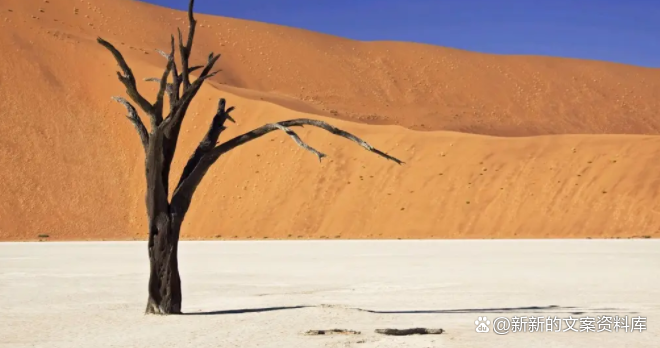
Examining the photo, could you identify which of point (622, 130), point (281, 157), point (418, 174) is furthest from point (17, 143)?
point (622, 130)

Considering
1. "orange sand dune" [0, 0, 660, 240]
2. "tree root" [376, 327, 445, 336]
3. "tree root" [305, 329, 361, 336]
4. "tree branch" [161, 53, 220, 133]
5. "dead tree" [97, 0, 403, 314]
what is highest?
"orange sand dune" [0, 0, 660, 240]

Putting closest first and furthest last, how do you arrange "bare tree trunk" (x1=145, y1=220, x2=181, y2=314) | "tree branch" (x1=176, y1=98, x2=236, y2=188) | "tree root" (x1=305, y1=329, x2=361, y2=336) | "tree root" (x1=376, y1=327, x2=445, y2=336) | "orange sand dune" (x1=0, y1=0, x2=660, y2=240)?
"tree root" (x1=376, y1=327, x2=445, y2=336)
"tree root" (x1=305, y1=329, x2=361, y2=336)
"bare tree trunk" (x1=145, y1=220, x2=181, y2=314)
"tree branch" (x1=176, y1=98, x2=236, y2=188)
"orange sand dune" (x1=0, y1=0, x2=660, y2=240)

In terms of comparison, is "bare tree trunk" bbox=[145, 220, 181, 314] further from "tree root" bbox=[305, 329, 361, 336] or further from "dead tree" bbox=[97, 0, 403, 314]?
"tree root" bbox=[305, 329, 361, 336]

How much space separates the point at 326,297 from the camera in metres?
18.6

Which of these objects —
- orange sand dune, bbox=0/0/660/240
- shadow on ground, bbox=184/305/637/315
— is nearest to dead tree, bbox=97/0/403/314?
shadow on ground, bbox=184/305/637/315

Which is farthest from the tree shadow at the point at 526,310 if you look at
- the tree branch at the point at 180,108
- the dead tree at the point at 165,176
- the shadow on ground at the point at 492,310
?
the tree branch at the point at 180,108

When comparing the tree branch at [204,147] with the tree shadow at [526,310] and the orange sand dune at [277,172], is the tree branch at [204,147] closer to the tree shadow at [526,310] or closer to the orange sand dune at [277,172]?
the tree shadow at [526,310]

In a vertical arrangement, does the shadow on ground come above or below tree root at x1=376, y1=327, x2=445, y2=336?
above

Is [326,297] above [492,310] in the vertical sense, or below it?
above

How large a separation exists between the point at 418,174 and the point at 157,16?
5464 centimetres

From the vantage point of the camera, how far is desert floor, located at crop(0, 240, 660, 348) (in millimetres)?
12664

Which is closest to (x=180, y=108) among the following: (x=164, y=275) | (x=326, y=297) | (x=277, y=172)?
(x=164, y=275)

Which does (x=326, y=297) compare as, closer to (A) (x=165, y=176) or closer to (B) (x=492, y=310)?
(B) (x=492, y=310)

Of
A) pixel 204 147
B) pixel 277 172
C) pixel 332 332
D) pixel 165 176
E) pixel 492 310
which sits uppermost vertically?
pixel 277 172
